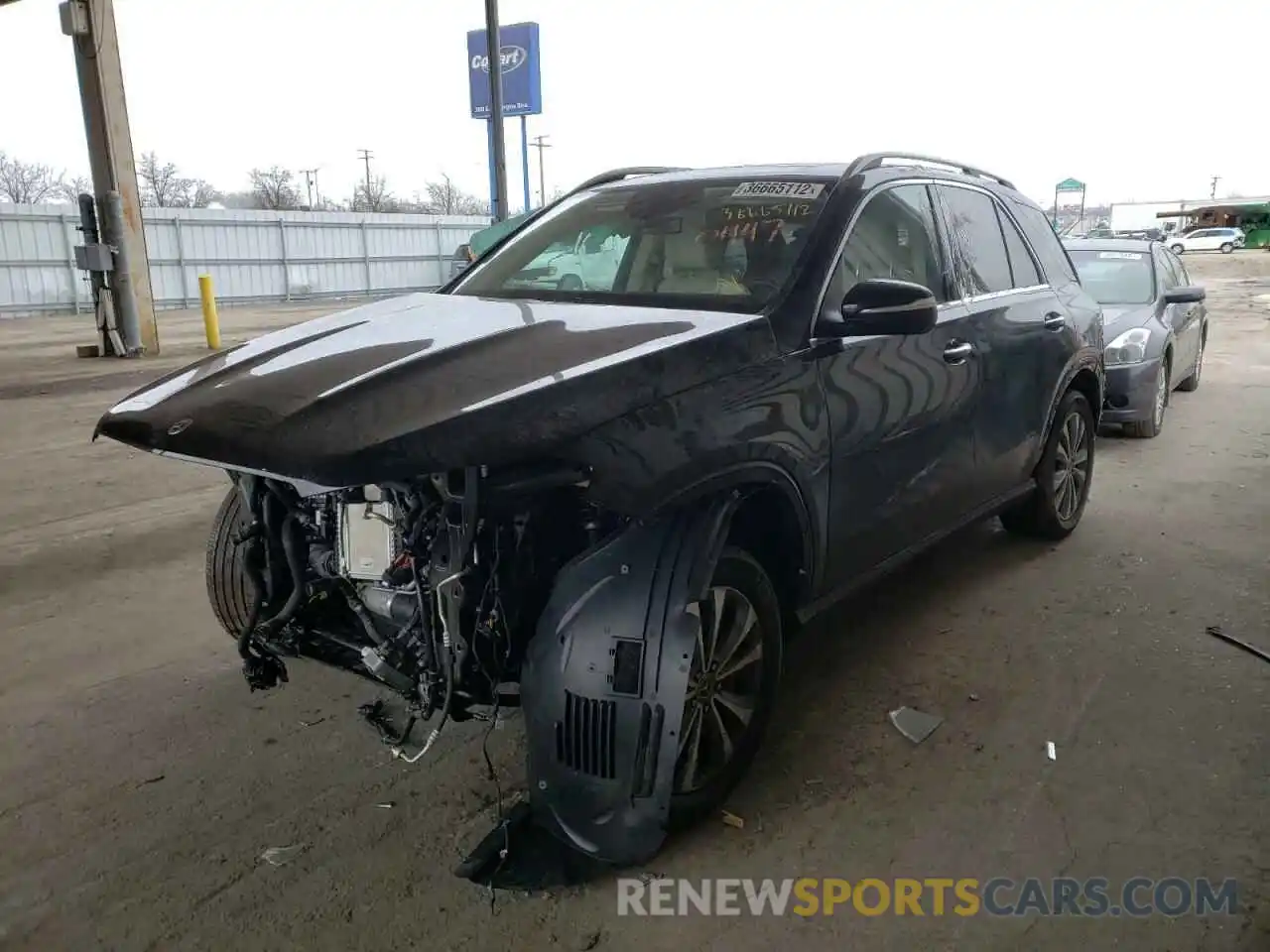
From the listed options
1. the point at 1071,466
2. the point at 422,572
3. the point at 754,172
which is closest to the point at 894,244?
the point at 754,172

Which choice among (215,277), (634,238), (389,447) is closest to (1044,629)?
(634,238)

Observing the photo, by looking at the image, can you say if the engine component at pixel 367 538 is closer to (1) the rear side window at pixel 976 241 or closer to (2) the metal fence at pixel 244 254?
(1) the rear side window at pixel 976 241

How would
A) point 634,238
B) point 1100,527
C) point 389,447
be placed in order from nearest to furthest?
1. point 389,447
2. point 634,238
3. point 1100,527

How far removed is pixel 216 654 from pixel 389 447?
224 centimetres

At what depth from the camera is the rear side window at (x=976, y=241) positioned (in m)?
3.86

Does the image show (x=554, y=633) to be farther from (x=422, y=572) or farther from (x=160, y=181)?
(x=160, y=181)

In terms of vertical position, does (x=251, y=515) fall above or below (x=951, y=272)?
below

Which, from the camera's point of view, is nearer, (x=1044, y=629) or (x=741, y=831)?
(x=741, y=831)

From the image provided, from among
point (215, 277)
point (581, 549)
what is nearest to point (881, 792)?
point (581, 549)

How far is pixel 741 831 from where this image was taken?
2.68 metres

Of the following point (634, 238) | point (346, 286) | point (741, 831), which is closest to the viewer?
point (741, 831)

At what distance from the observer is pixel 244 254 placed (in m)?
27.1

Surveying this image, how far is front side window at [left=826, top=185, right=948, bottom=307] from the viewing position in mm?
3148

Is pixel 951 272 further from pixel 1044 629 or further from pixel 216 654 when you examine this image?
pixel 216 654
